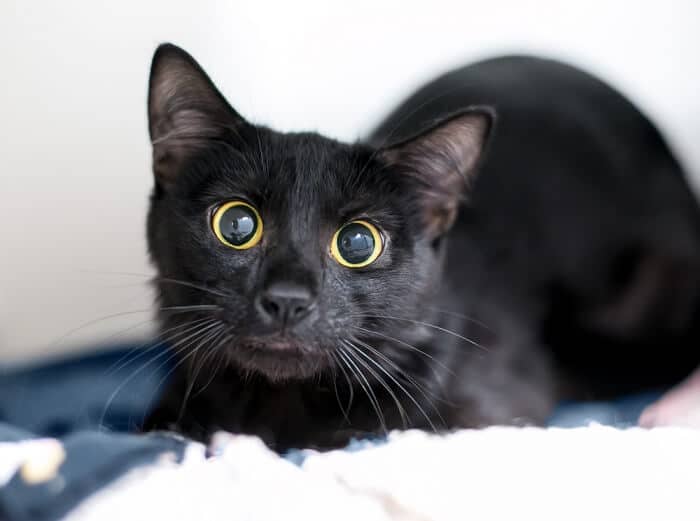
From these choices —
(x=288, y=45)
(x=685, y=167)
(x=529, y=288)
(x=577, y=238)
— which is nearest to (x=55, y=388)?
(x=288, y=45)

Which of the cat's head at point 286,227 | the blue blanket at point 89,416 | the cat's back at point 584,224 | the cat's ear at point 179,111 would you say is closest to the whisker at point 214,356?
the cat's head at point 286,227

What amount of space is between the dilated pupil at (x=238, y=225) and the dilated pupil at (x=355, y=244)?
0.15 metres

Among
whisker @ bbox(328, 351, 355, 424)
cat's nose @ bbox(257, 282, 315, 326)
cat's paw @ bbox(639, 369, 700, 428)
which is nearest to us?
cat's nose @ bbox(257, 282, 315, 326)

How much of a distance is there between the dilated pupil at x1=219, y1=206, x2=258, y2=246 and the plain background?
52cm

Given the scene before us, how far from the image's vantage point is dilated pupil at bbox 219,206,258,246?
123cm

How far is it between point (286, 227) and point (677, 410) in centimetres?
95

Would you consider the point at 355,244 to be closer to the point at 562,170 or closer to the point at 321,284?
the point at 321,284

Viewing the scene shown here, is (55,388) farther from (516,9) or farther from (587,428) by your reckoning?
(516,9)

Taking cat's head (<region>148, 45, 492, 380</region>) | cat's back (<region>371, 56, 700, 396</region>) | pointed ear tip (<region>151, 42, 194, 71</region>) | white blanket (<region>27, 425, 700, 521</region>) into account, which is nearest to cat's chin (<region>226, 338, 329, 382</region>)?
cat's head (<region>148, 45, 492, 380</region>)

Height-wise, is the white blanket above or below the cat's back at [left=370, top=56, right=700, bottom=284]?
below

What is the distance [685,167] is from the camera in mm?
2186

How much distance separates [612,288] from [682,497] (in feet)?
3.67

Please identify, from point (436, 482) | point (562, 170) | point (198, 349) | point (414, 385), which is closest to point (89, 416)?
point (198, 349)

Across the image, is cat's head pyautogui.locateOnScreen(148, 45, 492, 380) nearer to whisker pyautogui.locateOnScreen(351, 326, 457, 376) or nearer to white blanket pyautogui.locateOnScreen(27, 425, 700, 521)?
whisker pyautogui.locateOnScreen(351, 326, 457, 376)
